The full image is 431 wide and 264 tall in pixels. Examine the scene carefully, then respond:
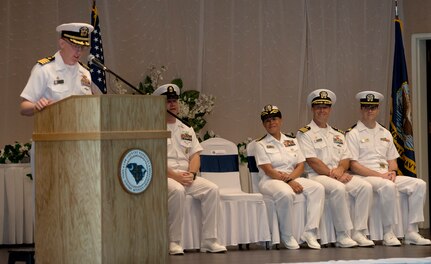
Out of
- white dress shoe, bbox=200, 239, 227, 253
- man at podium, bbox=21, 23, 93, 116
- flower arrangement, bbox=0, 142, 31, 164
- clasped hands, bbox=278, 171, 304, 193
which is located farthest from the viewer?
flower arrangement, bbox=0, 142, 31, 164

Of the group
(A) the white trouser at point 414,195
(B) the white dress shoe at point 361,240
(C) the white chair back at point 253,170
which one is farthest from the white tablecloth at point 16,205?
(A) the white trouser at point 414,195

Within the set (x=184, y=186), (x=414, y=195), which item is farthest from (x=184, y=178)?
(x=414, y=195)

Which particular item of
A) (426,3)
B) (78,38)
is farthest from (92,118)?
(426,3)

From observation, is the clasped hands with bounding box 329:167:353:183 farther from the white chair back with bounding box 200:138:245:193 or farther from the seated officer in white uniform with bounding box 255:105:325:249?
the white chair back with bounding box 200:138:245:193

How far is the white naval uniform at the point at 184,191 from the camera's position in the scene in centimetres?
749

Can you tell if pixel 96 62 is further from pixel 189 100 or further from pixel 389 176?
pixel 189 100

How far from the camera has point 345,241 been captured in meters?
8.12

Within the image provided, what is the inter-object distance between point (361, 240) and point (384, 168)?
92 cm

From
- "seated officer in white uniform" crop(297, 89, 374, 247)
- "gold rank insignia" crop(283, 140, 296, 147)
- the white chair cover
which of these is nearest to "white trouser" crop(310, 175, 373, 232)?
"seated officer in white uniform" crop(297, 89, 374, 247)

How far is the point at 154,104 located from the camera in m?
4.86

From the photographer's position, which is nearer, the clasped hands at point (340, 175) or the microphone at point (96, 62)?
the microphone at point (96, 62)

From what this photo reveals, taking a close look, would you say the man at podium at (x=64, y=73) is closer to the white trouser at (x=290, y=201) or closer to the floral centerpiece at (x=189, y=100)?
the white trouser at (x=290, y=201)

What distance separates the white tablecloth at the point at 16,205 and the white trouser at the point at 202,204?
1592mm

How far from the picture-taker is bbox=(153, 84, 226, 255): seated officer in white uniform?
7.50 m
